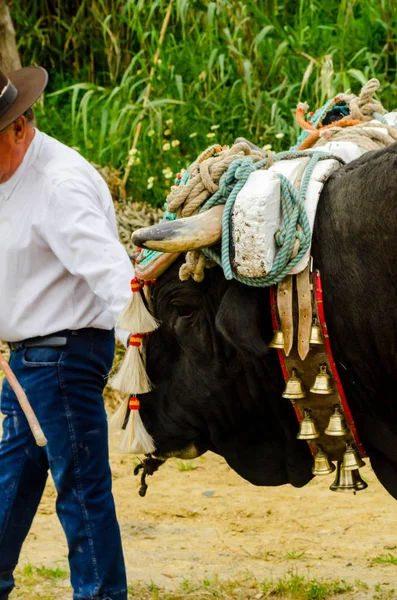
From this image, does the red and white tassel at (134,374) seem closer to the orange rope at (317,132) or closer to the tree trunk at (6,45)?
the orange rope at (317,132)

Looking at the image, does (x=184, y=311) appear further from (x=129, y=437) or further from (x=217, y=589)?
(x=217, y=589)

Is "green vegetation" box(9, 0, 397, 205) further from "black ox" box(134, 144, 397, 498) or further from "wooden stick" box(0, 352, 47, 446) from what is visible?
"black ox" box(134, 144, 397, 498)

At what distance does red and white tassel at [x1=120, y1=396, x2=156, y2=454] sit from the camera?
9.27 ft

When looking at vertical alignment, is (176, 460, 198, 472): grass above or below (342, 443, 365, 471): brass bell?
below

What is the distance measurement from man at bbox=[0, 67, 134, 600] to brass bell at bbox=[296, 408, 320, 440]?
1099mm

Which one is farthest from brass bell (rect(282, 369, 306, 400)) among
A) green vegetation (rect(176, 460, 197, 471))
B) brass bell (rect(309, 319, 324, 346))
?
green vegetation (rect(176, 460, 197, 471))

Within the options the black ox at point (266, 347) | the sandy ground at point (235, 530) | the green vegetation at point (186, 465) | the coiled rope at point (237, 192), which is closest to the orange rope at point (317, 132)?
the coiled rope at point (237, 192)

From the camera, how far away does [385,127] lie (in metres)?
2.84

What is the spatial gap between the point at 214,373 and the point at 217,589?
1.96 meters

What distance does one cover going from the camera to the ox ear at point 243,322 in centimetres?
239

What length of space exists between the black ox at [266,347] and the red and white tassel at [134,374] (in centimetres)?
4

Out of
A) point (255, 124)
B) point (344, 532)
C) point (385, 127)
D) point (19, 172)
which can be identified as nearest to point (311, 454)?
point (385, 127)

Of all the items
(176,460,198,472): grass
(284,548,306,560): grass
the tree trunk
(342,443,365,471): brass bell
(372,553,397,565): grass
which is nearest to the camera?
(342,443,365,471): brass bell

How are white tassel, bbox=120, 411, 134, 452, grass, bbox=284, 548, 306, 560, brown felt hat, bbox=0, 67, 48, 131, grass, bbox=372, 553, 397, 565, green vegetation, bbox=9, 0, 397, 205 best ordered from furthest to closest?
1. green vegetation, bbox=9, 0, 397, 205
2. grass, bbox=284, 548, 306, 560
3. grass, bbox=372, 553, 397, 565
4. brown felt hat, bbox=0, 67, 48, 131
5. white tassel, bbox=120, 411, 134, 452
